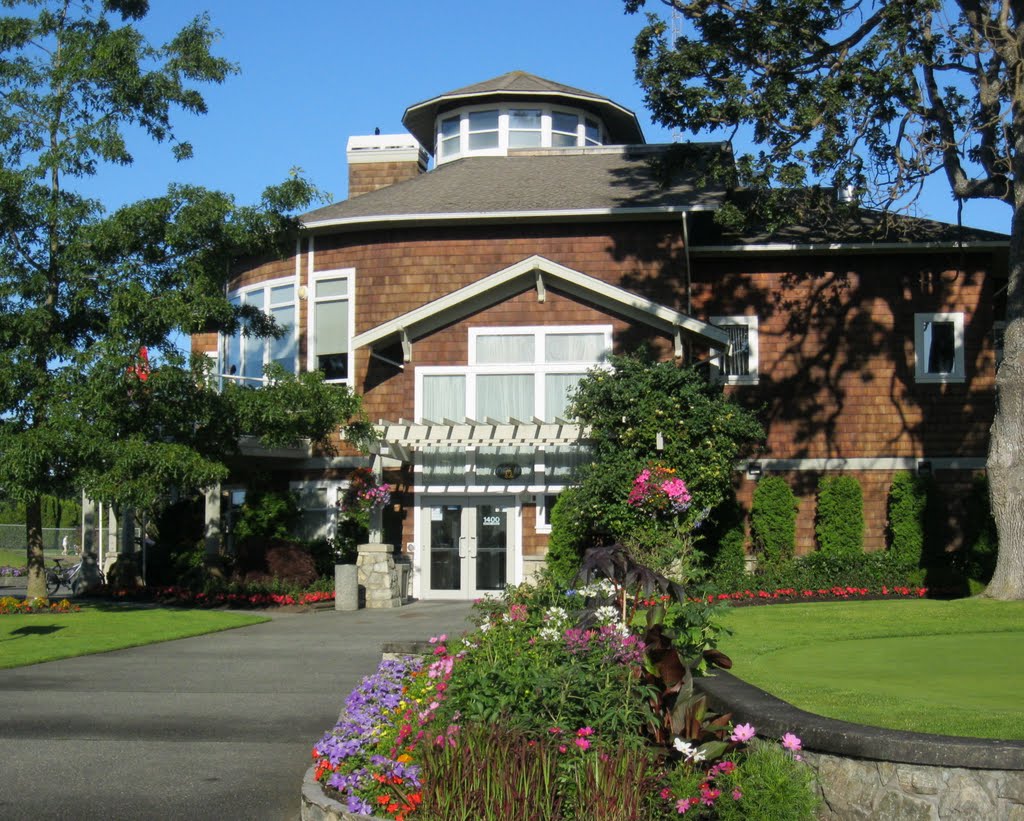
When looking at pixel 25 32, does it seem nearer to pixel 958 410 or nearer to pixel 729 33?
pixel 729 33

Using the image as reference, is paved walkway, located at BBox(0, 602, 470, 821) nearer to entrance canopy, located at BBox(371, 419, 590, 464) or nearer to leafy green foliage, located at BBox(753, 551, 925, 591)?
entrance canopy, located at BBox(371, 419, 590, 464)

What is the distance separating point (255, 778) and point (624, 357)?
13.1 meters

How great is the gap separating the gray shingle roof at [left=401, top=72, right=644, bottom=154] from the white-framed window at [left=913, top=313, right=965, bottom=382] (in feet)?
33.4

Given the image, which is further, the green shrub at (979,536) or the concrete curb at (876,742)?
the green shrub at (979,536)

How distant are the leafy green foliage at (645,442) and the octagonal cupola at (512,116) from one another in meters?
10.3

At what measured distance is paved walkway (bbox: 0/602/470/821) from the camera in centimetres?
792

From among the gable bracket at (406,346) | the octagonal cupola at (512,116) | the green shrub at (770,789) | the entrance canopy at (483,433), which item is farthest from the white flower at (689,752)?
the octagonal cupola at (512,116)

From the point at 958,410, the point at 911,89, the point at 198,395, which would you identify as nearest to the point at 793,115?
the point at 911,89

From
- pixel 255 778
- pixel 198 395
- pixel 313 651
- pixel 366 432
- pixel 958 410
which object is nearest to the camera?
pixel 255 778

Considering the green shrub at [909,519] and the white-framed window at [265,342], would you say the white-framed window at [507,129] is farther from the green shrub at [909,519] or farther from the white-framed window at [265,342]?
the green shrub at [909,519]

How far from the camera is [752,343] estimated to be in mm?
23422

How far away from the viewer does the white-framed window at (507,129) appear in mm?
28938

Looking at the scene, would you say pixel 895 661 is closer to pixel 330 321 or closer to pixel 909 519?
pixel 909 519

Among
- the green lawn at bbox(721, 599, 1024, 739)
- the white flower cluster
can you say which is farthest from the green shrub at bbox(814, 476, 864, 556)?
the white flower cluster
